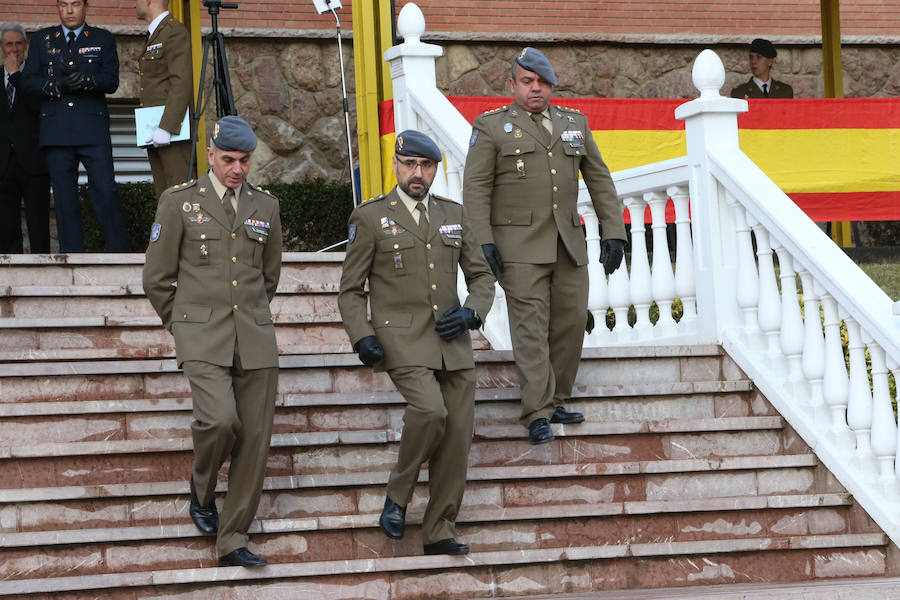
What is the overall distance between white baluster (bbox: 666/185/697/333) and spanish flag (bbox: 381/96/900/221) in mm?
2508

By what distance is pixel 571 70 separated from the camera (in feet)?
44.4

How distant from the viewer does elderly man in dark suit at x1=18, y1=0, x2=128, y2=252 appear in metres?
9.05

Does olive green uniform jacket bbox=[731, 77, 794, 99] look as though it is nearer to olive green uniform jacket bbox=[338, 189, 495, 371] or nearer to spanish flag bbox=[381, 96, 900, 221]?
spanish flag bbox=[381, 96, 900, 221]

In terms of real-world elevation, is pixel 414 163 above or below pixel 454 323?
above

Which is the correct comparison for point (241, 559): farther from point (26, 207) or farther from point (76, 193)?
point (26, 207)

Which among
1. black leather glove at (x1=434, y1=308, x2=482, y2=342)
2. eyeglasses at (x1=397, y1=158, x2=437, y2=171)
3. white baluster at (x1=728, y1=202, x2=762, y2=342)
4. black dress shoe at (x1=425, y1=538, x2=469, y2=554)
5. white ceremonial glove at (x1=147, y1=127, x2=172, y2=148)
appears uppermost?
white ceremonial glove at (x1=147, y1=127, x2=172, y2=148)

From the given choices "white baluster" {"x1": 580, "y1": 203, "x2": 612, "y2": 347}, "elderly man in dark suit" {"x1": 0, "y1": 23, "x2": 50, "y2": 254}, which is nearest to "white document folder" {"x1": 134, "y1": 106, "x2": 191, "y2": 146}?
"elderly man in dark suit" {"x1": 0, "y1": 23, "x2": 50, "y2": 254}

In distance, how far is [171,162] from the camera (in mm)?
9406

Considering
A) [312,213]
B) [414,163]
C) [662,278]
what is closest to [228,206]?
[414,163]

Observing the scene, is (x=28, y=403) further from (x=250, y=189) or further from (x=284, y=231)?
(x=284, y=231)

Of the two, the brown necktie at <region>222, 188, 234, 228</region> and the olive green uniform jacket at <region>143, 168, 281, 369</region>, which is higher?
the brown necktie at <region>222, 188, 234, 228</region>

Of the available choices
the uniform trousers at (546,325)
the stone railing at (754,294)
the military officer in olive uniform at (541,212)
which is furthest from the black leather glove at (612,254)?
the stone railing at (754,294)

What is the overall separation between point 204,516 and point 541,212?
85.4 inches

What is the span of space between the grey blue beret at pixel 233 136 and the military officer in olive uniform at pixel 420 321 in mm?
564
